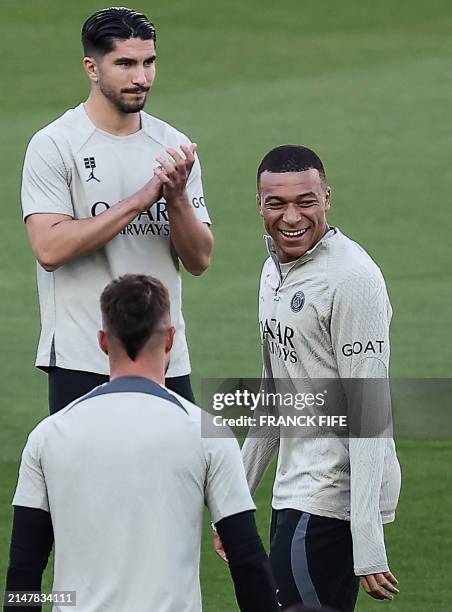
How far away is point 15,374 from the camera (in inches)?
508

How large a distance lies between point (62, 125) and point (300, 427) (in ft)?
4.64

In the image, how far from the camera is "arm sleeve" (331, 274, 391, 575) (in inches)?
206

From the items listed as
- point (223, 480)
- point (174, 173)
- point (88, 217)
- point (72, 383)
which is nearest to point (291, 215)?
point (174, 173)

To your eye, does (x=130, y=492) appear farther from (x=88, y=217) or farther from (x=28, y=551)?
(x=88, y=217)

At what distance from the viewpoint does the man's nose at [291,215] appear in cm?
554

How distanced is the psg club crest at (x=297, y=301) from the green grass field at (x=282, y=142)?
8.88ft

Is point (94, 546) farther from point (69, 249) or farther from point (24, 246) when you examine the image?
point (24, 246)

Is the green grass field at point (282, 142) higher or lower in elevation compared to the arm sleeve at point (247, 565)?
higher

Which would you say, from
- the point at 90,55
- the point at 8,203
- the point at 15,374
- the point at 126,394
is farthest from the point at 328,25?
the point at 126,394

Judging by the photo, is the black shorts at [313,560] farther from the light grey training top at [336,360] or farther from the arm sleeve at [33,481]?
the arm sleeve at [33,481]

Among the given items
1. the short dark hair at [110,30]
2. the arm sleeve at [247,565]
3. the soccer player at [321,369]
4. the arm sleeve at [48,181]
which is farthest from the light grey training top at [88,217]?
the arm sleeve at [247,565]

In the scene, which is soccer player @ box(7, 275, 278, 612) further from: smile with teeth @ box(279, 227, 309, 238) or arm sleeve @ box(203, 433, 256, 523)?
smile with teeth @ box(279, 227, 309, 238)

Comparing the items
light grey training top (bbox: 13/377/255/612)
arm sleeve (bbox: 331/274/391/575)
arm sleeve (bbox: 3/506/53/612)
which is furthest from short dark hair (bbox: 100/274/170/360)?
arm sleeve (bbox: 331/274/391/575)

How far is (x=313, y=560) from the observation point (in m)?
5.48
